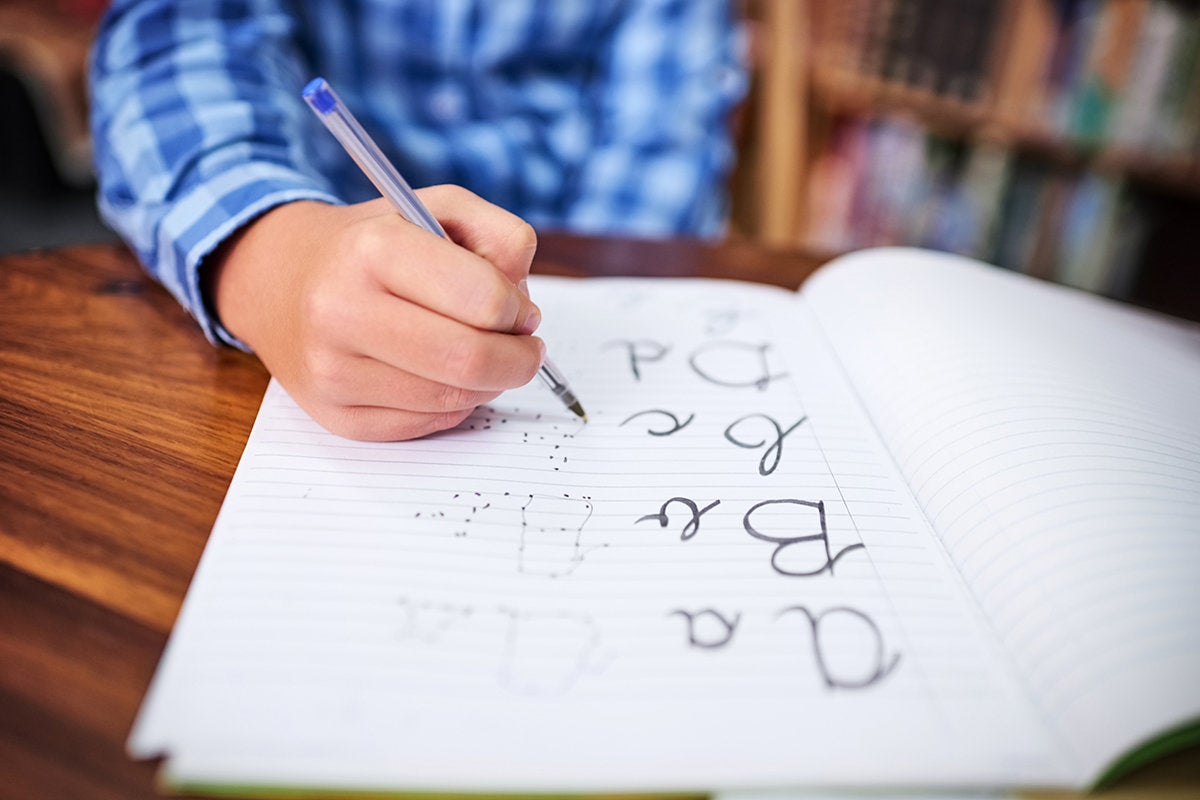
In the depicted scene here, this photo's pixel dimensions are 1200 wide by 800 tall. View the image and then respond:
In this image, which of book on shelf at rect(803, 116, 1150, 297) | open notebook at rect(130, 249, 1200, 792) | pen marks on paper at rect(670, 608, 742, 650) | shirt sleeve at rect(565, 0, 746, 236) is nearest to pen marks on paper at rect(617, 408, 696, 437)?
open notebook at rect(130, 249, 1200, 792)

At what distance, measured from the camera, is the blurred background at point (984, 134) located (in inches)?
42.4

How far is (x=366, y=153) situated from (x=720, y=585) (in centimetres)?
21

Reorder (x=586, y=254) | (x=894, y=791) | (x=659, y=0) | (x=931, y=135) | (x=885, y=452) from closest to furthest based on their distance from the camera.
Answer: (x=894, y=791)
(x=885, y=452)
(x=586, y=254)
(x=659, y=0)
(x=931, y=135)

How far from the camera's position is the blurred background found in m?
1.08

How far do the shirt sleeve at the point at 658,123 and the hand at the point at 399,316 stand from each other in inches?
18.9

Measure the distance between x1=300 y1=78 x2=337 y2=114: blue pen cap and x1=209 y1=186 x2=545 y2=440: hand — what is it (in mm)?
46

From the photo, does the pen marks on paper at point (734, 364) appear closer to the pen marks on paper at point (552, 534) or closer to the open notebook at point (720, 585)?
the open notebook at point (720, 585)

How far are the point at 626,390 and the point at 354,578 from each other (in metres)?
0.17

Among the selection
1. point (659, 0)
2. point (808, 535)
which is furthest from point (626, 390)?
point (659, 0)

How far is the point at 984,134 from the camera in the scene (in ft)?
4.01

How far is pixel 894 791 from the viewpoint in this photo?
0.77 feet

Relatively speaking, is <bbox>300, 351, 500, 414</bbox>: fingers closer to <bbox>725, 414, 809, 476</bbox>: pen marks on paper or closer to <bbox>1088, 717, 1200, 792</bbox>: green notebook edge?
<bbox>725, 414, 809, 476</bbox>: pen marks on paper

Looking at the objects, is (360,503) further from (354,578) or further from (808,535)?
(808,535)

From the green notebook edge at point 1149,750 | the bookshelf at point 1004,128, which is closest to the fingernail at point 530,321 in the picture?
the green notebook edge at point 1149,750
